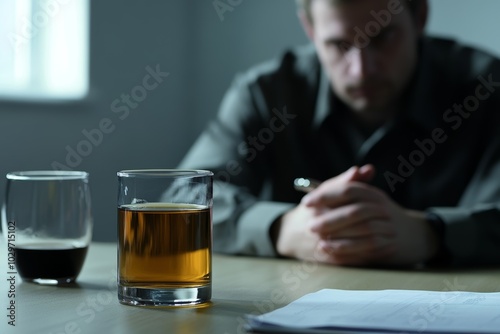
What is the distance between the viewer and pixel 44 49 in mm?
2617

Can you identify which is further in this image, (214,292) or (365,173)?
(365,173)

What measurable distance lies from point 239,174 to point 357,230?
532 millimetres

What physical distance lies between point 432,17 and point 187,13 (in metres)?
1.04

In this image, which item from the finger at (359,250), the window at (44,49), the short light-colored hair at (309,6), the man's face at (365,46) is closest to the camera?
the finger at (359,250)

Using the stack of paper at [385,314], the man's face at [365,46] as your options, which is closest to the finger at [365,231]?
the stack of paper at [385,314]

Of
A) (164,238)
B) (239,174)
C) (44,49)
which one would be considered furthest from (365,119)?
(44,49)

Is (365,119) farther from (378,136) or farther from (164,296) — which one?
(164,296)

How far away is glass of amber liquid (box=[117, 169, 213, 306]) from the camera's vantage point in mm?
823

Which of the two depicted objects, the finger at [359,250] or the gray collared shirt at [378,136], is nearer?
the finger at [359,250]

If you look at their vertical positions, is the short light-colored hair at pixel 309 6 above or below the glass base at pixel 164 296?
above

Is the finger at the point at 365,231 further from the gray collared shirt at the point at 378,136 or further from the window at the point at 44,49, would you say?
the window at the point at 44,49

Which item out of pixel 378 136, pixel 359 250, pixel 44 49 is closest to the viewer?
pixel 359 250

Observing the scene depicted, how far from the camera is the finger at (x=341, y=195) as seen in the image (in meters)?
1.29

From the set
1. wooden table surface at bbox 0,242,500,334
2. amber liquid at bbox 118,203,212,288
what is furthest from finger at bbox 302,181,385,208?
amber liquid at bbox 118,203,212,288
